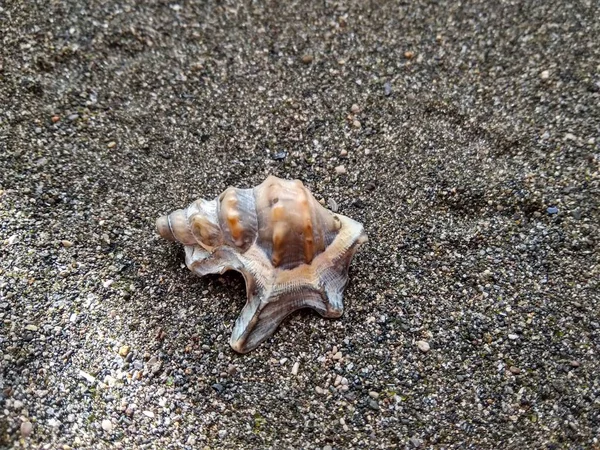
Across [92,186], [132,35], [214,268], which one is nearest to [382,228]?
[214,268]

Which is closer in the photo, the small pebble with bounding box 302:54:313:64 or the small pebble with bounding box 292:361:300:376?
the small pebble with bounding box 292:361:300:376

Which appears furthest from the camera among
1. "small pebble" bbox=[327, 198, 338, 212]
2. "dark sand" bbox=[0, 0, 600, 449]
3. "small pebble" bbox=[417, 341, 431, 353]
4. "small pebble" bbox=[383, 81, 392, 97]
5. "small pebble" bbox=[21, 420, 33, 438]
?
"small pebble" bbox=[383, 81, 392, 97]

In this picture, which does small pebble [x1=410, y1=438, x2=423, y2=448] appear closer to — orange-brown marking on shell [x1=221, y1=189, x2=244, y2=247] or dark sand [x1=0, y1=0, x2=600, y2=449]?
dark sand [x1=0, y1=0, x2=600, y2=449]

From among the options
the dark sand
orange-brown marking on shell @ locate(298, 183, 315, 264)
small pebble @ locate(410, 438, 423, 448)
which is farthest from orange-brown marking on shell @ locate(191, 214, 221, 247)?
small pebble @ locate(410, 438, 423, 448)

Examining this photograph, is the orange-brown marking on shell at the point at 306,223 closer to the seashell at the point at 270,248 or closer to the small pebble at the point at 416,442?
the seashell at the point at 270,248

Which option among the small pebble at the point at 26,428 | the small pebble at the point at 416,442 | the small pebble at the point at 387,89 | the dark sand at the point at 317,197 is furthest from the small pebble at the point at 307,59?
the small pebble at the point at 26,428

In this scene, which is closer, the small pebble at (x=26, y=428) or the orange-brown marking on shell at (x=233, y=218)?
the small pebble at (x=26, y=428)
